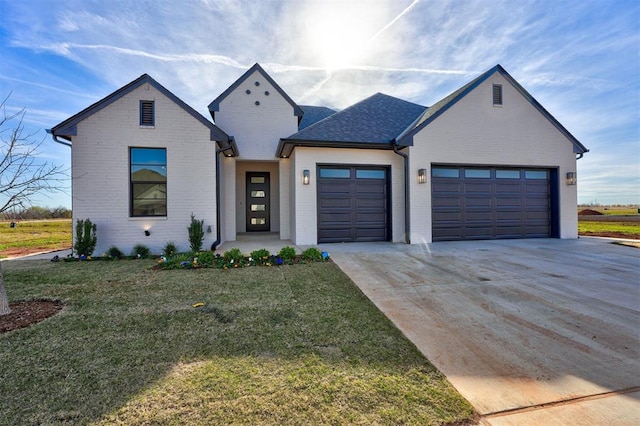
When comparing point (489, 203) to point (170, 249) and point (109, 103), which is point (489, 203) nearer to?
point (170, 249)

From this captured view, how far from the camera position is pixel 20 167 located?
14.2 ft

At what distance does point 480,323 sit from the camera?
3.38 meters

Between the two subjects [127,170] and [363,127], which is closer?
[127,170]

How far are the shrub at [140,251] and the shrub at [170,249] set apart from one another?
42 centimetres

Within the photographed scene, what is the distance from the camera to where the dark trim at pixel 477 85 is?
908cm

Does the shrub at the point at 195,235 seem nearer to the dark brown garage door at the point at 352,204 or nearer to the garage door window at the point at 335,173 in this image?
the dark brown garage door at the point at 352,204

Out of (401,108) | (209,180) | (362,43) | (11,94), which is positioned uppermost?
(362,43)

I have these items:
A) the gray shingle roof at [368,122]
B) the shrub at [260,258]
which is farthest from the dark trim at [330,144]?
the shrub at [260,258]

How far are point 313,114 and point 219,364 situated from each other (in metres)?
13.1

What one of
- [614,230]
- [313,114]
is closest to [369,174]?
[313,114]

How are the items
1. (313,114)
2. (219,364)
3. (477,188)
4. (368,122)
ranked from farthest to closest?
(313,114), (368,122), (477,188), (219,364)

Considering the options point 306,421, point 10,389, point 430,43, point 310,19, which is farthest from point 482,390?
point 430,43

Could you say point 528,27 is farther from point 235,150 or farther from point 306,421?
point 306,421

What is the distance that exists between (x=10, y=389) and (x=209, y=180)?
6.89m
